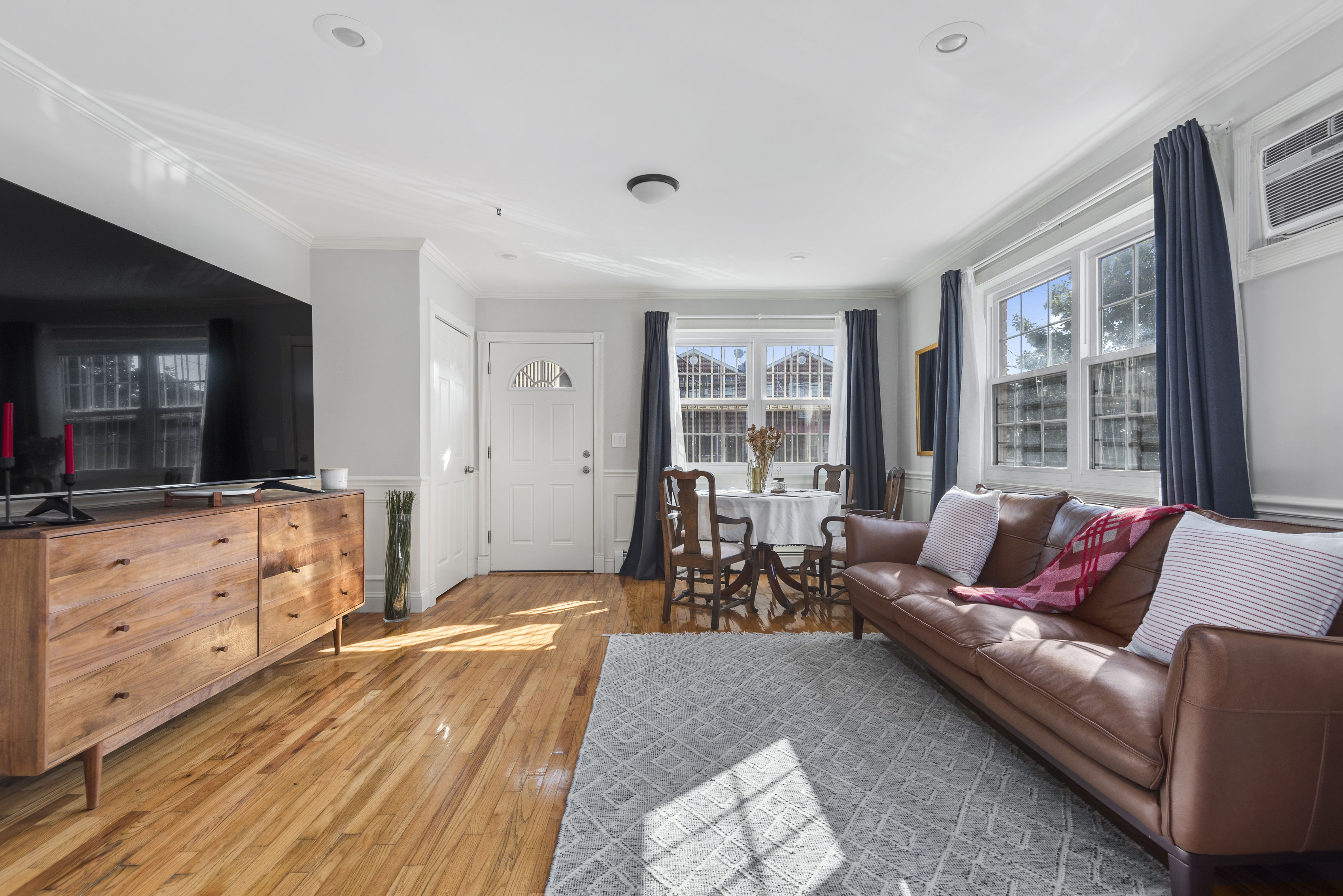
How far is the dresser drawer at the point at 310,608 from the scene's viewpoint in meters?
2.74

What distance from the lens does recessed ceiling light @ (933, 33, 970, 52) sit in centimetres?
219

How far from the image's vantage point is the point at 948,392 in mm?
4324

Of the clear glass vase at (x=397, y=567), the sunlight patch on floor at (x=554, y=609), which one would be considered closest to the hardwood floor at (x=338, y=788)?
the clear glass vase at (x=397, y=567)

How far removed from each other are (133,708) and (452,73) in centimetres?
244

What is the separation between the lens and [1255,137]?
2305mm

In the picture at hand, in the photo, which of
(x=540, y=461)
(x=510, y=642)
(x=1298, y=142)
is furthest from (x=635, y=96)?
(x=540, y=461)

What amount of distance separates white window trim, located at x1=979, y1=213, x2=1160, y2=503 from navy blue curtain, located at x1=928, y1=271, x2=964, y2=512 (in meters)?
0.28

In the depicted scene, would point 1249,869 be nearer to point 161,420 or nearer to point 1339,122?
point 1339,122

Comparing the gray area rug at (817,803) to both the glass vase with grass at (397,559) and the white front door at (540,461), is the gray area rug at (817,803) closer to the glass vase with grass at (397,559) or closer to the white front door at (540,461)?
the glass vase with grass at (397,559)

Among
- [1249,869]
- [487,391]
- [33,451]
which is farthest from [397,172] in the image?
[1249,869]

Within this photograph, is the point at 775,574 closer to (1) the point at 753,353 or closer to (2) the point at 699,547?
(2) the point at 699,547

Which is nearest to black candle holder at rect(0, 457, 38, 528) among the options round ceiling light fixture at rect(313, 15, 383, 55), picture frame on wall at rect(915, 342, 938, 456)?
round ceiling light fixture at rect(313, 15, 383, 55)

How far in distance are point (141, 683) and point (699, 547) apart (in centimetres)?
269

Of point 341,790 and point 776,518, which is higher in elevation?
point 776,518
